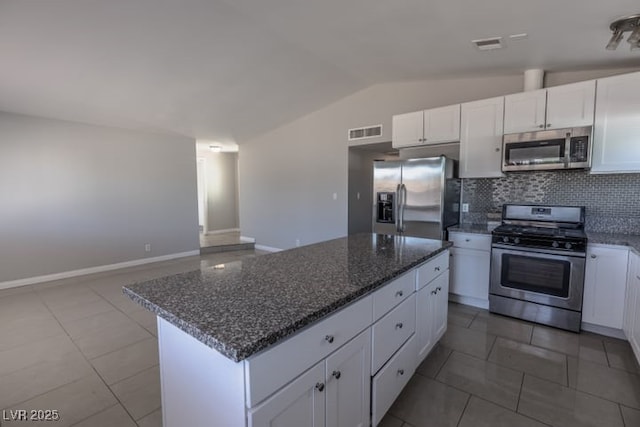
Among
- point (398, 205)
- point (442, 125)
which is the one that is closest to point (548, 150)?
point (442, 125)

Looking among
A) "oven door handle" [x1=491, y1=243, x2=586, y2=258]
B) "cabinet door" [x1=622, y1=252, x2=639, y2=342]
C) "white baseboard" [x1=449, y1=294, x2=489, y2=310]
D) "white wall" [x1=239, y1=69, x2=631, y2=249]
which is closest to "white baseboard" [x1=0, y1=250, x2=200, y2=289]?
"white wall" [x1=239, y1=69, x2=631, y2=249]

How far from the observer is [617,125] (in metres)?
2.68

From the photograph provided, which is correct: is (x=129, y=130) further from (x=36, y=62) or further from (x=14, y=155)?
(x=36, y=62)

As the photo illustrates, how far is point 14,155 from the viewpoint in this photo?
4.05 meters

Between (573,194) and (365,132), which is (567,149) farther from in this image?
(365,132)

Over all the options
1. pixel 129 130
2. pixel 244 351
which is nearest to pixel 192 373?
pixel 244 351

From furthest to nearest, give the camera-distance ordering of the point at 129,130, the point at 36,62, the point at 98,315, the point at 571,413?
the point at 129,130, the point at 98,315, the point at 36,62, the point at 571,413

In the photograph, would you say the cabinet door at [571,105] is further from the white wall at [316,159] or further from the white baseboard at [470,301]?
the white baseboard at [470,301]

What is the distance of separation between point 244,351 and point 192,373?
45cm

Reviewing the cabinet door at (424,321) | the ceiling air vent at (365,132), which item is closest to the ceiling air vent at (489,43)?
the ceiling air vent at (365,132)

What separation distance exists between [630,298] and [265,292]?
3043mm

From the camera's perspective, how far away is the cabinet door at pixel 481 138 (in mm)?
3260

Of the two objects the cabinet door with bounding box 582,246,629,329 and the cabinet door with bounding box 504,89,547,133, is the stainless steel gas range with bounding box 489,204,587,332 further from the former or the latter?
the cabinet door with bounding box 504,89,547,133

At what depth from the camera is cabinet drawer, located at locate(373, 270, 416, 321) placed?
5.06 ft
